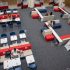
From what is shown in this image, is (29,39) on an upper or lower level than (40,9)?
lower

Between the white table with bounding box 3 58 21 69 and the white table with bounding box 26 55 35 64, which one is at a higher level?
the white table with bounding box 3 58 21 69

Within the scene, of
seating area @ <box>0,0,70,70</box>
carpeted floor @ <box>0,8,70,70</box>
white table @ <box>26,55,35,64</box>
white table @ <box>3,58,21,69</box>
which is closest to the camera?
white table @ <box>3,58,21,69</box>

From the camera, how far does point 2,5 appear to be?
1816 centimetres

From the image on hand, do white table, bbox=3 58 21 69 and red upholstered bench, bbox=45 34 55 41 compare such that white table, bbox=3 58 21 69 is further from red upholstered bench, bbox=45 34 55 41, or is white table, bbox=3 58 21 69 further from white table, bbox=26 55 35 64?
red upholstered bench, bbox=45 34 55 41

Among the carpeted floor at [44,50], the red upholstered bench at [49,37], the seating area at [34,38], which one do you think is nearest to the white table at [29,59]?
the seating area at [34,38]

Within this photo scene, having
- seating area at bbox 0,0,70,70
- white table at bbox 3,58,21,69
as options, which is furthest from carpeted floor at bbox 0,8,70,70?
white table at bbox 3,58,21,69

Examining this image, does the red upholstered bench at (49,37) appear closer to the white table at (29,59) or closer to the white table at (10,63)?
the white table at (29,59)

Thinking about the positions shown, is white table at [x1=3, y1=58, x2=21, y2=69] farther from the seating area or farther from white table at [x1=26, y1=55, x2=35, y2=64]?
white table at [x1=26, y1=55, x2=35, y2=64]

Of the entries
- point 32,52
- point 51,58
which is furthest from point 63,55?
point 32,52

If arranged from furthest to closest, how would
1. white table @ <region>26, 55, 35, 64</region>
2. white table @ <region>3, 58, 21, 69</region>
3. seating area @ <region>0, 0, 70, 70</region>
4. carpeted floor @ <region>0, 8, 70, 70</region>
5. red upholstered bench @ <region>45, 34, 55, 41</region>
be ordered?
red upholstered bench @ <region>45, 34, 55, 41</region> → carpeted floor @ <region>0, 8, 70, 70</region> → seating area @ <region>0, 0, 70, 70</region> → white table @ <region>26, 55, 35, 64</region> → white table @ <region>3, 58, 21, 69</region>

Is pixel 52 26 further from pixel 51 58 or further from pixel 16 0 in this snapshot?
pixel 16 0

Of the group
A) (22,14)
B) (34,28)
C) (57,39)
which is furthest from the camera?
(22,14)

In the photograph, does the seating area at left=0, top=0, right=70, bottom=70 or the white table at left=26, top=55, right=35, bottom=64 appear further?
the seating area at left=0, top=0, right=70, bottom=70

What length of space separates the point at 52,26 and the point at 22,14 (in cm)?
445
